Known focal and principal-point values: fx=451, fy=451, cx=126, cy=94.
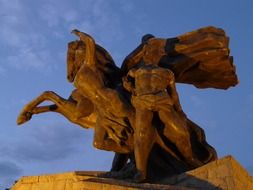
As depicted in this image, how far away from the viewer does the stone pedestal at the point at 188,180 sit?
19.6 ft

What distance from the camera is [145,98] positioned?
748 centimetres

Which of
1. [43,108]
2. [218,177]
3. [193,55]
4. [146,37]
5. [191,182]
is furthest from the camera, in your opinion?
[146,37]

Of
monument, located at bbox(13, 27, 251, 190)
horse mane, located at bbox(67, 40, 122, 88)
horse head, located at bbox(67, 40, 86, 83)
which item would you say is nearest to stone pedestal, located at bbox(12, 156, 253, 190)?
monument, located at bbox(13, 27, 251, 190)

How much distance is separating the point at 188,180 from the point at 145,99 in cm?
156

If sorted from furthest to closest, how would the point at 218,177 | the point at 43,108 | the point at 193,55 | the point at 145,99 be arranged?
the point at 43,108, the point at 193,55, the point at 145,99, the point at 218,177

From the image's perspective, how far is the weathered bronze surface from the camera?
757 cm

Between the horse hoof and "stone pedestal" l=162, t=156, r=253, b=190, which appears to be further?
the horse hoof

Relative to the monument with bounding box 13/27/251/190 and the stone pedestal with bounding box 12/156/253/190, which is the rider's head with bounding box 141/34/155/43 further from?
the stone pedestal with bounding box 12/156/253/190

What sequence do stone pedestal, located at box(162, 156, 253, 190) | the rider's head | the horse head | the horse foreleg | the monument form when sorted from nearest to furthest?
stone pedestal, located at box(162, 156, 253, 190) < the monument < the horse head < the horse foreleg < the rider's head

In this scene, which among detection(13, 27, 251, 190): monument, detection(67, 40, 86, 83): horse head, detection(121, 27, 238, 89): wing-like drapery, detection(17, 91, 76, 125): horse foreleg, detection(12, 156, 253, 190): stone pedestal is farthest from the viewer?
detection(17, 91, 76, 125): horse foreleg

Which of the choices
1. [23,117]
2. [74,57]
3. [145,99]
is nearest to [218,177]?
[145,99]

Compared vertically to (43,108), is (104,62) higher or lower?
higher

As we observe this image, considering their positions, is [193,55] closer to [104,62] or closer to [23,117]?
[104,62]

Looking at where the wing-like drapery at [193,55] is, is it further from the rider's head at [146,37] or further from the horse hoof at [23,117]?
the horse hoof at [23,117]
